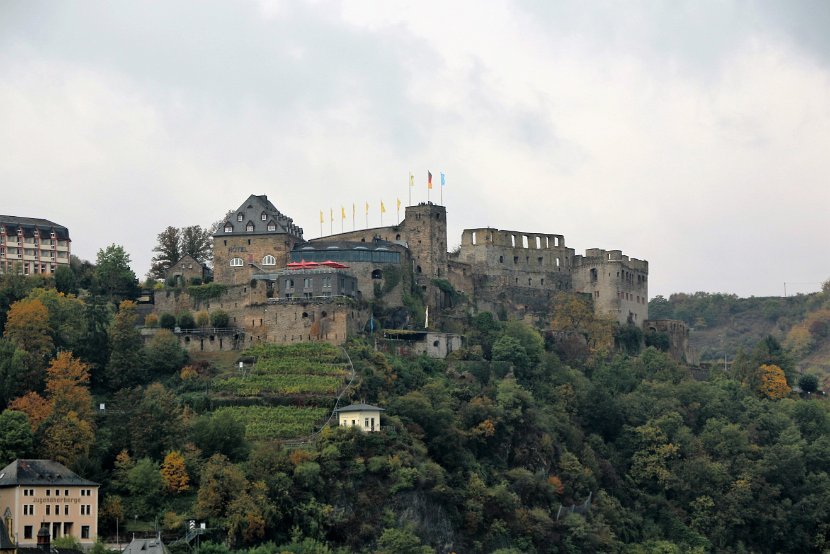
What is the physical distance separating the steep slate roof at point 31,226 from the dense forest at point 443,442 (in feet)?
10.1

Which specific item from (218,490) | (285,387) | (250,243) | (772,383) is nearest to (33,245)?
(250,243)

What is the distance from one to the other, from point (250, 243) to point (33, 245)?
1327 cm

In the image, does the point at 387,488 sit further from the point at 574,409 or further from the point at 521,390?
the point at 574,409

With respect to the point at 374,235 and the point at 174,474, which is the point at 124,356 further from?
the point at 374,235

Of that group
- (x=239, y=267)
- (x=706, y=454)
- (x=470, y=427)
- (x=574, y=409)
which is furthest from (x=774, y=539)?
(x=239, y=267)

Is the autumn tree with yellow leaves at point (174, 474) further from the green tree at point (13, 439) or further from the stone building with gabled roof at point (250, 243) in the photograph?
the stone building with gabled roof at point (250, 243)

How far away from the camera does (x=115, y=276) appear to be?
327ft

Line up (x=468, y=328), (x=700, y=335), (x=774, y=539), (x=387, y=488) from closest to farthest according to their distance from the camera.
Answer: (x=387, y=488)
(x=774, y=539)
(x=468, y=328)
(x=700, y=335)

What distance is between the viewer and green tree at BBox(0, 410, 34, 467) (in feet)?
247

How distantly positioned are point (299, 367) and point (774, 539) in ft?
87.2

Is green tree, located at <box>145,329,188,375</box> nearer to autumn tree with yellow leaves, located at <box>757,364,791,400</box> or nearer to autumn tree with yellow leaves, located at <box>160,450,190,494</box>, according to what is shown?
autumn tree with yellow leaves, located at <box>160,450,190,494</box>

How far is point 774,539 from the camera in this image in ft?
309

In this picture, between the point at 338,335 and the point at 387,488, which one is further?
the point at 338,335

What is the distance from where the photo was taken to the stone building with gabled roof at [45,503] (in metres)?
72.0
